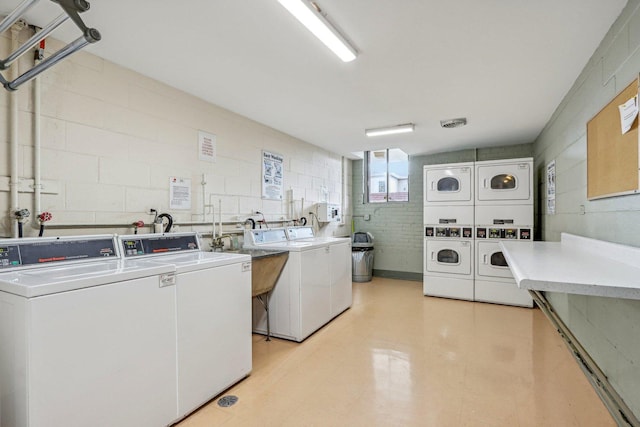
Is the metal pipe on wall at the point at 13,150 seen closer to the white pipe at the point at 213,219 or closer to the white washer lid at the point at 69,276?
the white washer lid at the point at 69,276

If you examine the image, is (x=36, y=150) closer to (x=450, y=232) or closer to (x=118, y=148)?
(x=118, y=148)

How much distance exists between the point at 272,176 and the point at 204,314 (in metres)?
2.46

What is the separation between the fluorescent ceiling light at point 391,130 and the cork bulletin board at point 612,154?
6.58ft

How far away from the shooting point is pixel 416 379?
249cm

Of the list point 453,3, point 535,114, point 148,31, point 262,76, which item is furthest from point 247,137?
point 535,114

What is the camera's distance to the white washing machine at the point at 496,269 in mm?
4461

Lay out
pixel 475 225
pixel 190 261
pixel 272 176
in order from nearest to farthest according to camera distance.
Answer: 1. pixel 190 261
2. pixel 272 176
3. pixel 475 225

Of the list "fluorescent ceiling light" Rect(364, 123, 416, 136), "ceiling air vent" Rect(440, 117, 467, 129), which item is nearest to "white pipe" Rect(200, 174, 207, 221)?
"fluorescent ceiling light" Rect(364, 123, 416, 136)

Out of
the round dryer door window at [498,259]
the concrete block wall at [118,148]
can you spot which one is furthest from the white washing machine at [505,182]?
the concrete block wall at [118,148]

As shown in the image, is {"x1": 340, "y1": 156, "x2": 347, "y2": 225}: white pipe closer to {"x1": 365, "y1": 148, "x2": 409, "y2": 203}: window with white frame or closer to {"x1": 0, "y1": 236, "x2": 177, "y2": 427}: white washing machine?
{"x1": 365, "y1": 148, "x2": 409, "y2": 203}: window with white frame

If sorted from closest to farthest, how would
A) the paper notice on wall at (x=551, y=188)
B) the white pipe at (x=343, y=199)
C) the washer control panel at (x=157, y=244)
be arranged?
the washer control panel at (x=157, y=244), the paper notice on wall at (x=551, y=188), the white pipe at (x=343, y=199)

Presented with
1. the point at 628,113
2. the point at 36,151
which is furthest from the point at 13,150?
the point at 628,113

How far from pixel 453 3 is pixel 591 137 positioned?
1663 mm

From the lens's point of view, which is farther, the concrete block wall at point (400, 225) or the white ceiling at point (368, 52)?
the concrete block wall at point (400, 225)
